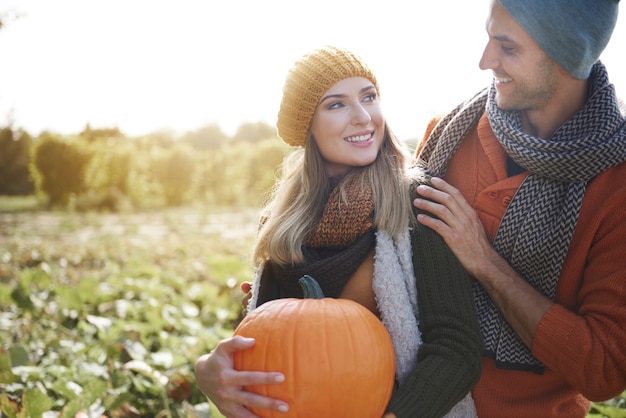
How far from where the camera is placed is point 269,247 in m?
2.40

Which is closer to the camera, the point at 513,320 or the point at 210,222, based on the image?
the point at 513,320

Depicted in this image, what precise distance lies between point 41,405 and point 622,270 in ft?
7.71

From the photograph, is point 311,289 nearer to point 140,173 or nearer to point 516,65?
point 516,65

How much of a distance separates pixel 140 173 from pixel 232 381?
827 inches

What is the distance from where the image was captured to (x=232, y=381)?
1.83 metres

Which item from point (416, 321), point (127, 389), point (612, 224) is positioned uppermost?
point (612, 224)

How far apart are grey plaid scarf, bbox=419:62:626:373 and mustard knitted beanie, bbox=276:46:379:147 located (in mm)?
639

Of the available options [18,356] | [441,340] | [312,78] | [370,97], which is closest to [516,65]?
[370,97]

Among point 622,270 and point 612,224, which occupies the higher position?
point 612,224

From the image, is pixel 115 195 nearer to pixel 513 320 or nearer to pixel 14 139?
pixel 14 139

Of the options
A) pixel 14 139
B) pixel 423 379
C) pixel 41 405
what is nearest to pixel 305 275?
pixel 423 379

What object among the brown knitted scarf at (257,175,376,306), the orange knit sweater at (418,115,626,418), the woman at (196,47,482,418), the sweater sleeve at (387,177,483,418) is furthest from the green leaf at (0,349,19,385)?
the orange knit sweater at (418,115,626,418)

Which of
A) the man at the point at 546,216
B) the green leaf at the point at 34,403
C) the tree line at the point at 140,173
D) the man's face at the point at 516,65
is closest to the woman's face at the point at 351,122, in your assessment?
the man at the point at 546,216

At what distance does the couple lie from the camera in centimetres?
191
